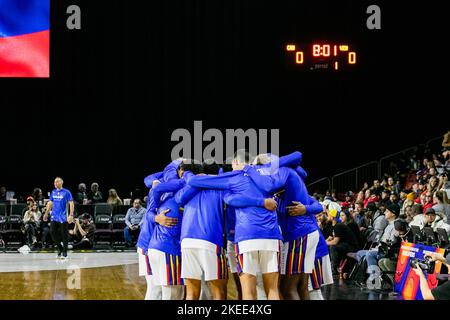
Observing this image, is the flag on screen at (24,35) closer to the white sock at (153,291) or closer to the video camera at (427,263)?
the video camera at (427,263)

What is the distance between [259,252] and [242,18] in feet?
47.7

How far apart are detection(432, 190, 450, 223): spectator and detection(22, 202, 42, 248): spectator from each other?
30.5ft

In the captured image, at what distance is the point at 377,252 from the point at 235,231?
4.42m

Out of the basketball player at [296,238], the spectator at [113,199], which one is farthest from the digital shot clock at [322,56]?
the basketball player at [296,238]

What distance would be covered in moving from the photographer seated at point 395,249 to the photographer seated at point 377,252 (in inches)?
8.6

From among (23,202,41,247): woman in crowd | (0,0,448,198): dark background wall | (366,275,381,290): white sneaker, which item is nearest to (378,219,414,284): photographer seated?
(366,275,381,290): white sneaker

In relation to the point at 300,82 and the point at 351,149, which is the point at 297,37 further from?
the point at 351,149

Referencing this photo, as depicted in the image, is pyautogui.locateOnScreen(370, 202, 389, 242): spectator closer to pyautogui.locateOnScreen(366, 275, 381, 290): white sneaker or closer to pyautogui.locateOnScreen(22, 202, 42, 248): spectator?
pyautogui.locateOnScreen(366, 275, 381, 290): white sneaker

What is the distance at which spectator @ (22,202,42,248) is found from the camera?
56.9 ft

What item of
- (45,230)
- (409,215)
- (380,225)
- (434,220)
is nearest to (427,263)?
(434,220)

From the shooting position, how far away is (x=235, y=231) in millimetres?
6434

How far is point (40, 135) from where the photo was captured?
20.4m

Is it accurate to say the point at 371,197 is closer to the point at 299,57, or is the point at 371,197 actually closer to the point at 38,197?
the point at 299,57
